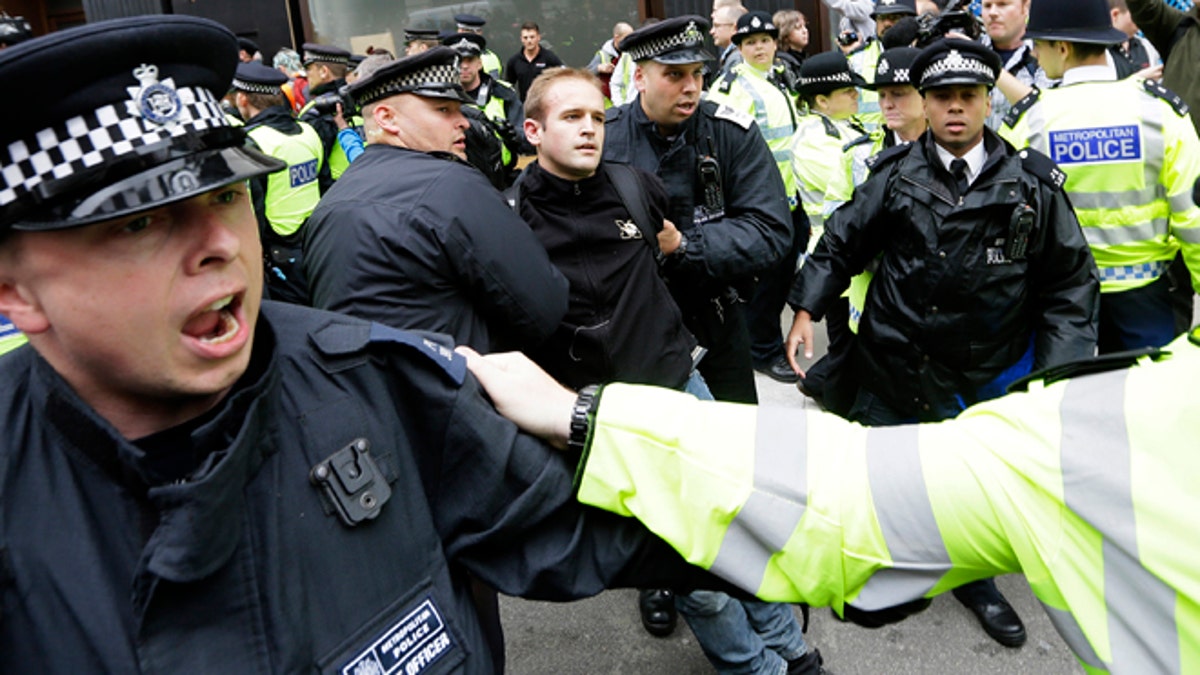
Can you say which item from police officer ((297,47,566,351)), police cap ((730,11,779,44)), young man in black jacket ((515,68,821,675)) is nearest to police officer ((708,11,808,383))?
police cap ((730,11,779,44))

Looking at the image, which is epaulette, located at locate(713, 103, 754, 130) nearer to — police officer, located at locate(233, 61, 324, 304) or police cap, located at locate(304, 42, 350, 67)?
police officer, located at locate(233, 61, 324, 304)

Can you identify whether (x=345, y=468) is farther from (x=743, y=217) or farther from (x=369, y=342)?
(x=743, y=217)

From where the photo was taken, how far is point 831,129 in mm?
5250

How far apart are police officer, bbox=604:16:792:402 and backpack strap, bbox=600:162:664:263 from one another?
34 centimetres

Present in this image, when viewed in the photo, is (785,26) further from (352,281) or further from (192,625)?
(192,625)

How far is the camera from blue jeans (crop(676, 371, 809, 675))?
2.66 meters

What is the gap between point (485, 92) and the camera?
7562mm

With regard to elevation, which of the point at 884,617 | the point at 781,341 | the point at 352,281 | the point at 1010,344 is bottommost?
the point at 781,341

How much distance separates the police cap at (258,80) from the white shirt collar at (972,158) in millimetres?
4244

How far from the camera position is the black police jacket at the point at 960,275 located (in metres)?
2.92

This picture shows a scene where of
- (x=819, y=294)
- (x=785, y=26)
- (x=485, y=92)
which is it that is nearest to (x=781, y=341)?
(x=819, y=294)

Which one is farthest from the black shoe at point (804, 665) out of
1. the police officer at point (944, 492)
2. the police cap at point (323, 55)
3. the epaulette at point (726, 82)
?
the police cap at point (323, 55)

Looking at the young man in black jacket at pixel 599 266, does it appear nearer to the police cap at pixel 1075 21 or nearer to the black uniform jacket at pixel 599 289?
the black uniform jacket at pixel 599 289

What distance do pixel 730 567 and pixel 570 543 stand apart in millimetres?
250
